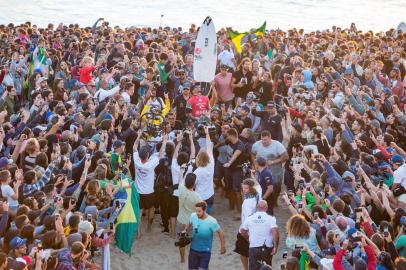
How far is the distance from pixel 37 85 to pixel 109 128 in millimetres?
3876

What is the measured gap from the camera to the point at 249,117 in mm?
14359

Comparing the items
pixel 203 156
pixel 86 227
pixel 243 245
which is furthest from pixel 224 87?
pixel 86 227

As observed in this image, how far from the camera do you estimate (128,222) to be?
37.2ft

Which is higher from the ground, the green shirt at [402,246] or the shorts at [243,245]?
the green shirt at [402,246]

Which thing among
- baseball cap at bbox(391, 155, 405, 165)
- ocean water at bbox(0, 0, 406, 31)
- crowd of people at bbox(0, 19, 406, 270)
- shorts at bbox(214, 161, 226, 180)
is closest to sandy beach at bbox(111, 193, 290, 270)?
crowd of people at bbox(0, 19, 406, 270)

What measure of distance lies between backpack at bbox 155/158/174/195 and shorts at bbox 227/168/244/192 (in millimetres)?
1264

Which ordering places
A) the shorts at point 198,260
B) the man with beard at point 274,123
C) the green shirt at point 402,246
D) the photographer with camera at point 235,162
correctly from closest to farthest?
the green shirt at point 402,246 < the shorts at point 198,260 < the photographer with camera at point 235,162 < the man with beard at point 274,123

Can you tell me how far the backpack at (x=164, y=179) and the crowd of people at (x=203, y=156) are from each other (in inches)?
0.6

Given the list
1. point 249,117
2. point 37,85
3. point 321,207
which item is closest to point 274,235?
point 321,207

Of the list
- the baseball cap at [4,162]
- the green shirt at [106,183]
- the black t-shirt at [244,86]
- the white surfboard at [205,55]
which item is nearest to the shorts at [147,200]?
the green shirt at [106,183]

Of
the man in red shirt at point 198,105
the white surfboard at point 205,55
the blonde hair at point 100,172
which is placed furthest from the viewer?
the white surfboard at point 205,55

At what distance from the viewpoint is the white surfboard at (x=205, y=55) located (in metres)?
16.4

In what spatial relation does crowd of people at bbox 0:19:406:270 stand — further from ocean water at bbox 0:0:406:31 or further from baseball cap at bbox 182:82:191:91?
ocean water at bbox 0:0:406:31

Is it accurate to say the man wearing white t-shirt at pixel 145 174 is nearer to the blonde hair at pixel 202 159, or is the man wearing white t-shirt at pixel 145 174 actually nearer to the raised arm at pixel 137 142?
the raised arm at pixel 137 142
